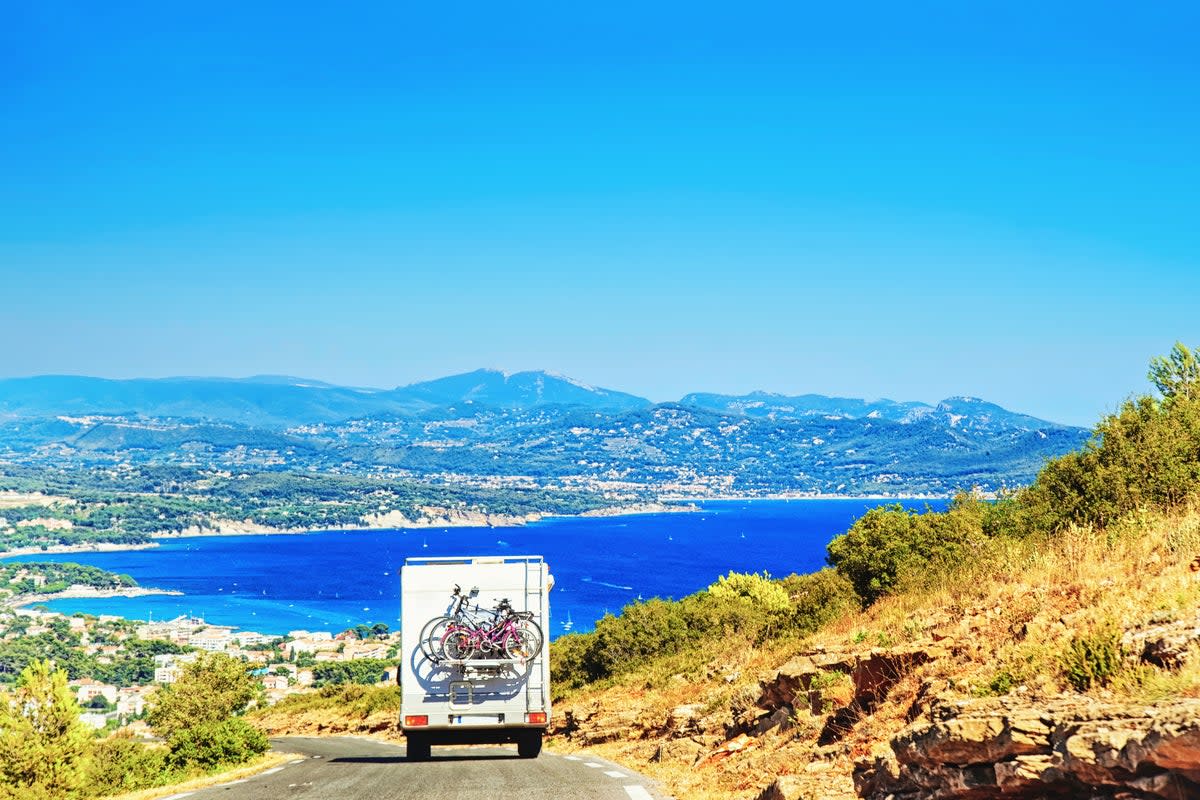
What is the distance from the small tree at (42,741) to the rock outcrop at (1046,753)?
2585 cm

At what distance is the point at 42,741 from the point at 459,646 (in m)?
18.9

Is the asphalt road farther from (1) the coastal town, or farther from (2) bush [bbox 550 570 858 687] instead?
(1) the coastal town

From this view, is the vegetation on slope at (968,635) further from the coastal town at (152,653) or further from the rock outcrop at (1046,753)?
the coastal town at (152,653)

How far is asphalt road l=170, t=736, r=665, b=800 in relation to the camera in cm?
1215

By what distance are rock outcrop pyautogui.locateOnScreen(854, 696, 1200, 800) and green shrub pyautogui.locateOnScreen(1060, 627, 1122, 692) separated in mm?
632

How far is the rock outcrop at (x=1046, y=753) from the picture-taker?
512 cm

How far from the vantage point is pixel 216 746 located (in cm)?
2105

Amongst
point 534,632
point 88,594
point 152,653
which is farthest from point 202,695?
point 88,594

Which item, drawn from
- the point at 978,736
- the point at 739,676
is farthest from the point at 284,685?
the point at 978,736

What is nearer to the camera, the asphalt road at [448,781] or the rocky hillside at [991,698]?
the rocky hillside at [991,698]

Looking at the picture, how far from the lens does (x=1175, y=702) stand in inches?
219

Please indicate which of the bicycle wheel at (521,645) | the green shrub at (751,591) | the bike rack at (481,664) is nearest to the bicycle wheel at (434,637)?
the bike rack at (481,664)

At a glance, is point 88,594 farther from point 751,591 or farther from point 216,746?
point 216,746

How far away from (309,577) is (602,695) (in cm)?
17555
